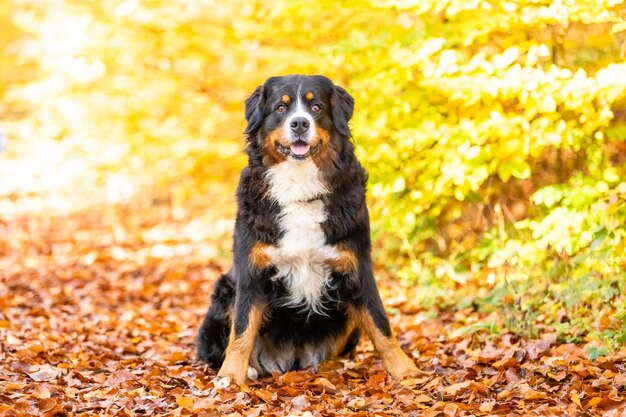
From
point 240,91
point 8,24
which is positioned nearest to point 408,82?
point 240,91

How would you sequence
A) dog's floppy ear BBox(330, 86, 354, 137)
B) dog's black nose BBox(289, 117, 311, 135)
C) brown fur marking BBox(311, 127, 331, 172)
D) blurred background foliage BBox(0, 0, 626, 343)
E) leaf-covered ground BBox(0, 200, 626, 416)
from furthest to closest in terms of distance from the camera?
blurred background foliage BBox(0, 0, 626, 343), dog's floppy ear BBox(330, 86, 354, 137), brown fur marking BBox(311, 127, 331, 172), dog's black nose BBox(289, 117, 311, 135), leaf-covered ground BBox(0, 200, 626, 416)

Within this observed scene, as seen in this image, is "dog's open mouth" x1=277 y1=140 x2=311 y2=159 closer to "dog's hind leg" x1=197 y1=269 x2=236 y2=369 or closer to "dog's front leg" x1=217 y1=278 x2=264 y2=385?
"dog's front leg" x1=217 y1=278 x2=264 y2=385

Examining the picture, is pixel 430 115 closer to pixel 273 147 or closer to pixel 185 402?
pixel 273 147

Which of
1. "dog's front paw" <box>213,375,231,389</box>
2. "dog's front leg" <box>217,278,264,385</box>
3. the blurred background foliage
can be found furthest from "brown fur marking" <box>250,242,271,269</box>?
the blurred background foliage

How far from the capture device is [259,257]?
14.9 feet

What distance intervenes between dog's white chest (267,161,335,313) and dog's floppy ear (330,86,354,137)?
0.96 feet

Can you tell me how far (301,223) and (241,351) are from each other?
83 centimetres

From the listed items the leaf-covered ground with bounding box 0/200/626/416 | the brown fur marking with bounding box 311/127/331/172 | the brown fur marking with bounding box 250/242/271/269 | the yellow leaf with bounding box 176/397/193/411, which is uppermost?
the brown fur marking with bounding box 311/127/331/172

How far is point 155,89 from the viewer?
367 inches

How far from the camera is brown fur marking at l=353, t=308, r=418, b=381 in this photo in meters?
4.53

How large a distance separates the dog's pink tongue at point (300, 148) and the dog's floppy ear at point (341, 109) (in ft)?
0.87

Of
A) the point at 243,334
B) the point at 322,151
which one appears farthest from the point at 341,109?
the point at 243,334

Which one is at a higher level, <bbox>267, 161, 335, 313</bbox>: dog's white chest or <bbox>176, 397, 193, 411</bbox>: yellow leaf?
<bbox>267, 161, 335, 313</bbox>: dog's white chest

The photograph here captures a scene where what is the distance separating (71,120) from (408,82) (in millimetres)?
6036
